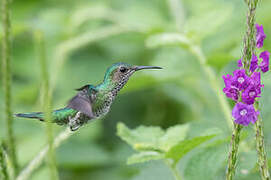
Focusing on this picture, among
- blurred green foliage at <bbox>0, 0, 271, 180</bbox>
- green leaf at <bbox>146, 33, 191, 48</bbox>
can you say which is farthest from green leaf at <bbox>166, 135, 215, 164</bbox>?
green leaf at <bbox>146, 33, 191, 48</bbox>

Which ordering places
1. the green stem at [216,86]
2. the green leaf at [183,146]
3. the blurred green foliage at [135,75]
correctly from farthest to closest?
the blurred green foliage at [135,75] < the green stem at [216,86] < the green leaf at [183,146]

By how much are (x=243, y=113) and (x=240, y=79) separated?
10cm

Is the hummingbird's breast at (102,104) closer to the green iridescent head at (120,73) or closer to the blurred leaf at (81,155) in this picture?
the green iridescent head at (120,73)

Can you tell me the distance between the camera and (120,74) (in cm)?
150

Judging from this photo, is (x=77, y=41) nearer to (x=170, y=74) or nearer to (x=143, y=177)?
(x=170, y=74)

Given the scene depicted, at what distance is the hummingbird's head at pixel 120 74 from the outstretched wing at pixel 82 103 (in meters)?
0.11

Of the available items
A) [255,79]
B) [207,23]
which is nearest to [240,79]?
[255,79]

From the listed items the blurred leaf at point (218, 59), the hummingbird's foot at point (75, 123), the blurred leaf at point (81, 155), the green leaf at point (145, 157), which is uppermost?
the blurred leaf at point (218, 59)

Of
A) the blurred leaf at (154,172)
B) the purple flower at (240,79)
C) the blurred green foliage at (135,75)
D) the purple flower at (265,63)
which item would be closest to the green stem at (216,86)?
the blurred green foliage at (135,75)

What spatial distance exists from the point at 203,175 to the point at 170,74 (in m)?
0.99

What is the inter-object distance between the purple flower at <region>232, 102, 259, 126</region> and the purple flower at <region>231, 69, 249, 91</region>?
48mm

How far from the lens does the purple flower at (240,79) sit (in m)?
1.31

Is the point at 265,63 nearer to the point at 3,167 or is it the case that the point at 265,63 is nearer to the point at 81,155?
the point at 3,167

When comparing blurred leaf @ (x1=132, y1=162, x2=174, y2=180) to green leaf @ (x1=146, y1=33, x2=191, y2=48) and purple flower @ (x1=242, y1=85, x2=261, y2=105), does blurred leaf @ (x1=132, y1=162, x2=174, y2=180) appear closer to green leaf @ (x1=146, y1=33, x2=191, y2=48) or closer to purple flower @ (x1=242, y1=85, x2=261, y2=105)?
green leaf @ (x1=146, y1=33, x2=191, y2=48)
